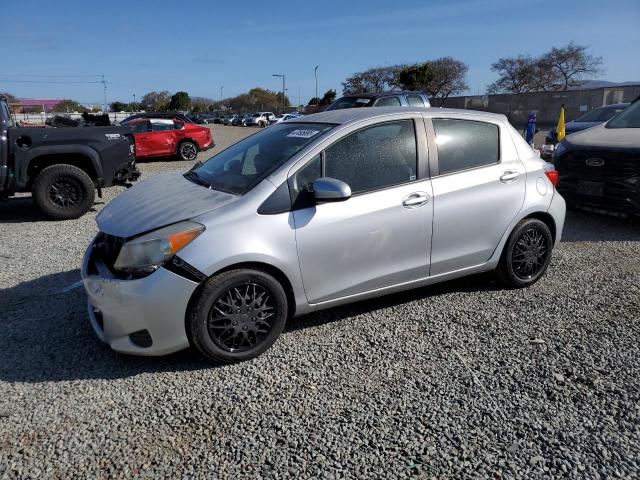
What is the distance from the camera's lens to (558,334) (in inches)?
150

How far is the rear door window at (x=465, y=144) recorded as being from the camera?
4113 millimetres

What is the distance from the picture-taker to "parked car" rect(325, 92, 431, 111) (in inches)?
464

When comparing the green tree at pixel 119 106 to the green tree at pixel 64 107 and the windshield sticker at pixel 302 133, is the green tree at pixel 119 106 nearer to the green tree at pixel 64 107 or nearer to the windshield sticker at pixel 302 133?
the green tree at pixel 64 107

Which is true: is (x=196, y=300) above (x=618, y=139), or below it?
below

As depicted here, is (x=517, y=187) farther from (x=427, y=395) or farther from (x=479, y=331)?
(x=427, y=395)

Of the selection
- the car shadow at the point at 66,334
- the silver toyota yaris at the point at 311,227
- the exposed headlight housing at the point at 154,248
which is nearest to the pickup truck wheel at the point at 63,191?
the car shadow at the point at 66,334

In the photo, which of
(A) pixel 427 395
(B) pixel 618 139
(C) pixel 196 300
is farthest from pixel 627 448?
(B) pixel 618 139

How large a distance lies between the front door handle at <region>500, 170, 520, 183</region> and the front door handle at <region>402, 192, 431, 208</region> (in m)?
0.84

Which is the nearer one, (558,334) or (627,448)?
(627,448)

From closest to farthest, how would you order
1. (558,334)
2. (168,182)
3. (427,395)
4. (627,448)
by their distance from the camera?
(627,448) → (427,395) → (558,334) → (168,182)

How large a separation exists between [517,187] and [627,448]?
2.34 meters

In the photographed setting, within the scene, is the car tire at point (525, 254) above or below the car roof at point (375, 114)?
below

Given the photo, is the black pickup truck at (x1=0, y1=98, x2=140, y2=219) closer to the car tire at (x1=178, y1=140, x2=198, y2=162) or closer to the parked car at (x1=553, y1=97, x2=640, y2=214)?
the parked car at (x1=553, y1=97, x2=640, y2=214)

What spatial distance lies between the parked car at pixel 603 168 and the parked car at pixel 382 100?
4.66 meters
